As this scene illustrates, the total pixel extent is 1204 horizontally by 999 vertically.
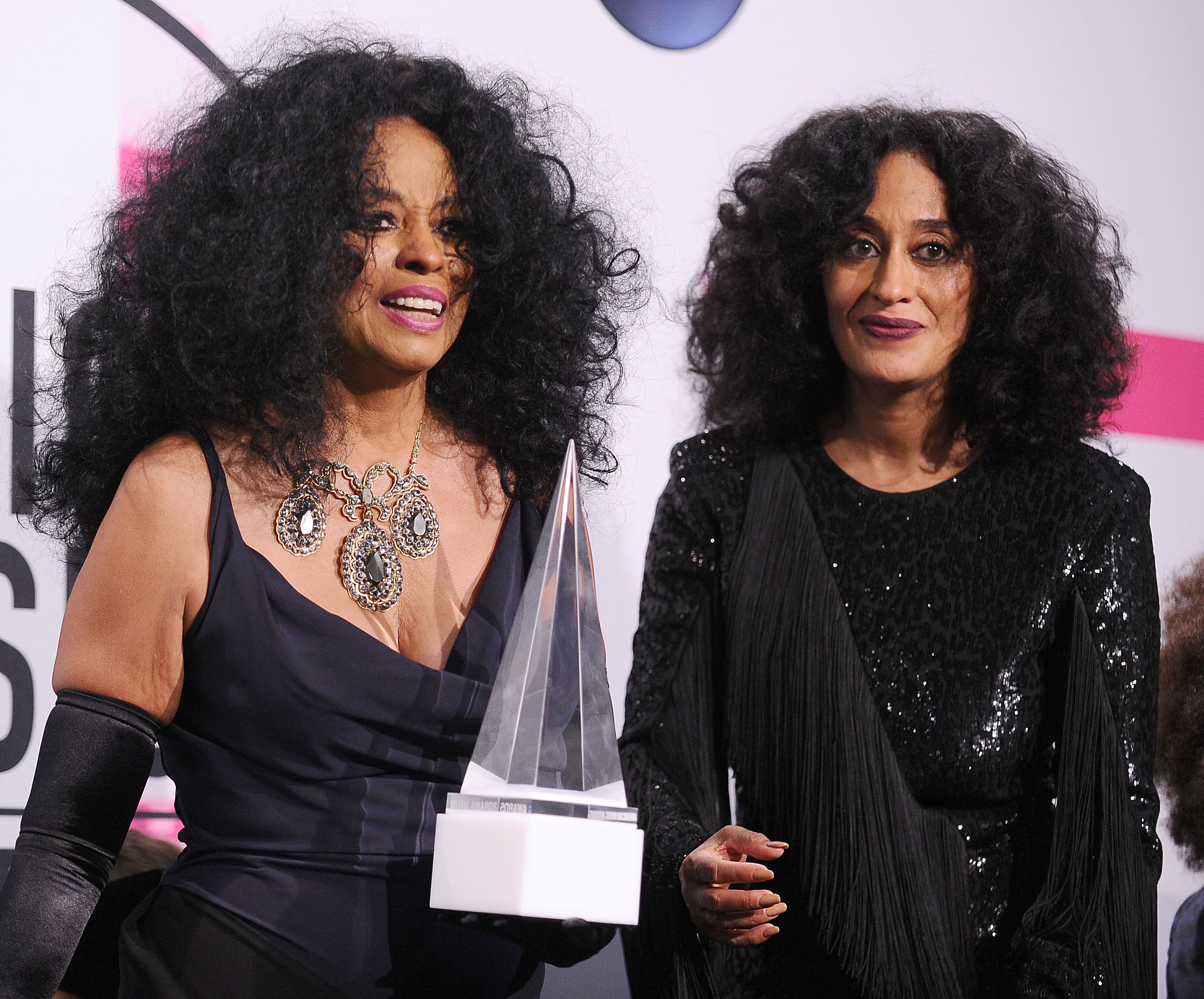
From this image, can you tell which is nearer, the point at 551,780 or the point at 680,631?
the point at 551,780

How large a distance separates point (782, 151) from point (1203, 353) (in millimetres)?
1095

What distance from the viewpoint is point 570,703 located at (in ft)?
3.42

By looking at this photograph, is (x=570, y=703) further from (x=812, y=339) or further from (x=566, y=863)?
(x=812, y=339)

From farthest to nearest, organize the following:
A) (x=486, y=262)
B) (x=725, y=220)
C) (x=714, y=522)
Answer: (x=725, y=220)
(x=714, y=522)
(x=486, y=262)

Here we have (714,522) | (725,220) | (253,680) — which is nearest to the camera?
(253,680)

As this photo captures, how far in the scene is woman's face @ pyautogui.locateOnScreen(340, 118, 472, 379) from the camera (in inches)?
44.7

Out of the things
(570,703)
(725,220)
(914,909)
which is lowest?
(914,909)

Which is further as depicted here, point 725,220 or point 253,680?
point 725,220

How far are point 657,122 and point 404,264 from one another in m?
0.87

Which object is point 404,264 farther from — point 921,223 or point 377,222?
point 921,223

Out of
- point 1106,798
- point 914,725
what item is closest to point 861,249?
point 914,725

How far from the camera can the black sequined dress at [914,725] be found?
1268 mm

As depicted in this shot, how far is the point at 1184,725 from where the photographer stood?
195 centimetres

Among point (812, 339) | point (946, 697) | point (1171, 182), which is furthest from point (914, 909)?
point (1171, 182)
